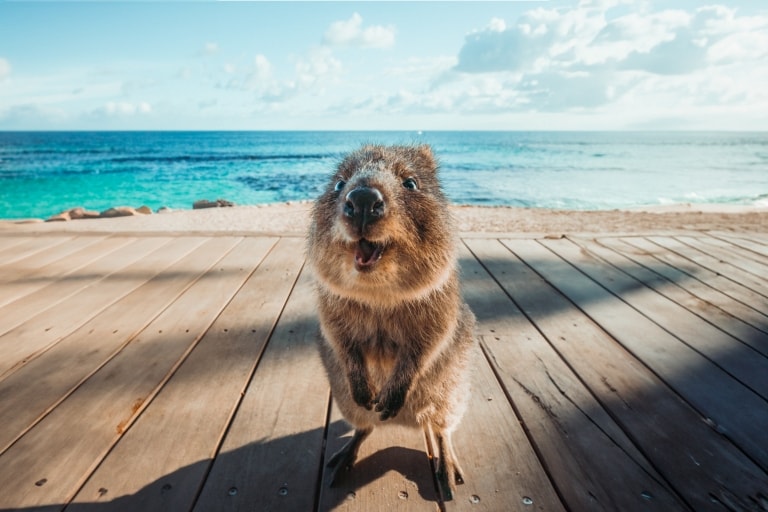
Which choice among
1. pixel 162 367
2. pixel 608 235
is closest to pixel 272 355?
pixel 162 367

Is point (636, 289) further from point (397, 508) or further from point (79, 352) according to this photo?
point (79, 352)

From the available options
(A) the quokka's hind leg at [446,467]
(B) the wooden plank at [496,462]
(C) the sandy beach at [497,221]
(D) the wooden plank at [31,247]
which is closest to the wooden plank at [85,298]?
(D) the wooden plank at [31,247]

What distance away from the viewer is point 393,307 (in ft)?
5.13

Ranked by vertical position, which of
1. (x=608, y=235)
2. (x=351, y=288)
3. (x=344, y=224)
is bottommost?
(x=608, y=235)

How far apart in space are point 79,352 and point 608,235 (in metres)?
4.55

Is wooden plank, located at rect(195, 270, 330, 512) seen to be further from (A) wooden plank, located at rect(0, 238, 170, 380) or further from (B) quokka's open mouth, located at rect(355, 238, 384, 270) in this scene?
(A) wooden plank, located at rect(0, 238, 170, 380)

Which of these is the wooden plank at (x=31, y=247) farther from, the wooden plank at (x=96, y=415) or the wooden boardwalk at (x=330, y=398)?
the wooden plank at (x=96, y=415)

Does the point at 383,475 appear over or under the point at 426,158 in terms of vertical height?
under

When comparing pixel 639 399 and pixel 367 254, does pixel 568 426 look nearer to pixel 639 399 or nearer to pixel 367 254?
pixel 639 399

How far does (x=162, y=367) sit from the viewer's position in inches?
83.7

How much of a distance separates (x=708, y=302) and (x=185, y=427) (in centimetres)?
311

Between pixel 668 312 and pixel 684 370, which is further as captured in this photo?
pixel 668 312

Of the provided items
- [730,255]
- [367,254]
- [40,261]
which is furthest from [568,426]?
[40,261]

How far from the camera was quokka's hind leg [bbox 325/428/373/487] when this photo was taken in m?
1.51
